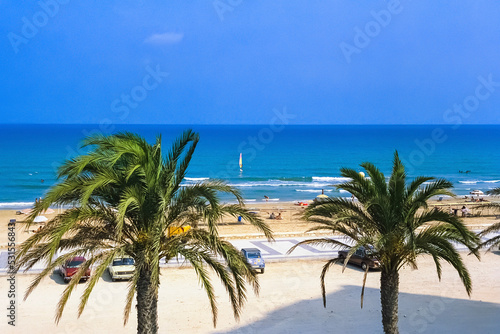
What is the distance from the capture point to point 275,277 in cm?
2364

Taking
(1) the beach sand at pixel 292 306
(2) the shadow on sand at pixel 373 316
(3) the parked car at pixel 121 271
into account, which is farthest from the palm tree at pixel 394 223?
(3) the parked car at pixel 121 271

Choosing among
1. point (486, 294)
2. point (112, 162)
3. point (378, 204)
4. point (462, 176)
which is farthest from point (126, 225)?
point (462, 176)

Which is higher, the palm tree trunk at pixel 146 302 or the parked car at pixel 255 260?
the parked car at pixel 255 260

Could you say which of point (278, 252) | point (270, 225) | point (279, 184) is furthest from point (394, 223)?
point (279, 184)

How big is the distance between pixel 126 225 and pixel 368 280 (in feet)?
45.0

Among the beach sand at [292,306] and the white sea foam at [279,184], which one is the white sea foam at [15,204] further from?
the beach sand at [292,306]

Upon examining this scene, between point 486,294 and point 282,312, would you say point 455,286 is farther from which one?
point 282,312

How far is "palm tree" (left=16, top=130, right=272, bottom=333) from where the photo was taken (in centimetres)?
1140

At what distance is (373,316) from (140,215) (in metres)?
10.2

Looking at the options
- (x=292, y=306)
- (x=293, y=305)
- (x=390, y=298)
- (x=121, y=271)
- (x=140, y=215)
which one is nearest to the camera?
(x=140, y=215)

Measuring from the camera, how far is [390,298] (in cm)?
1419

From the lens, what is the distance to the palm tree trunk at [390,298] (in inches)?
555

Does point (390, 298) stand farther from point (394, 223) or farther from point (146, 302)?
point (146, 302)

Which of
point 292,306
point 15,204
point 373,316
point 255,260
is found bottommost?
point 373,316
